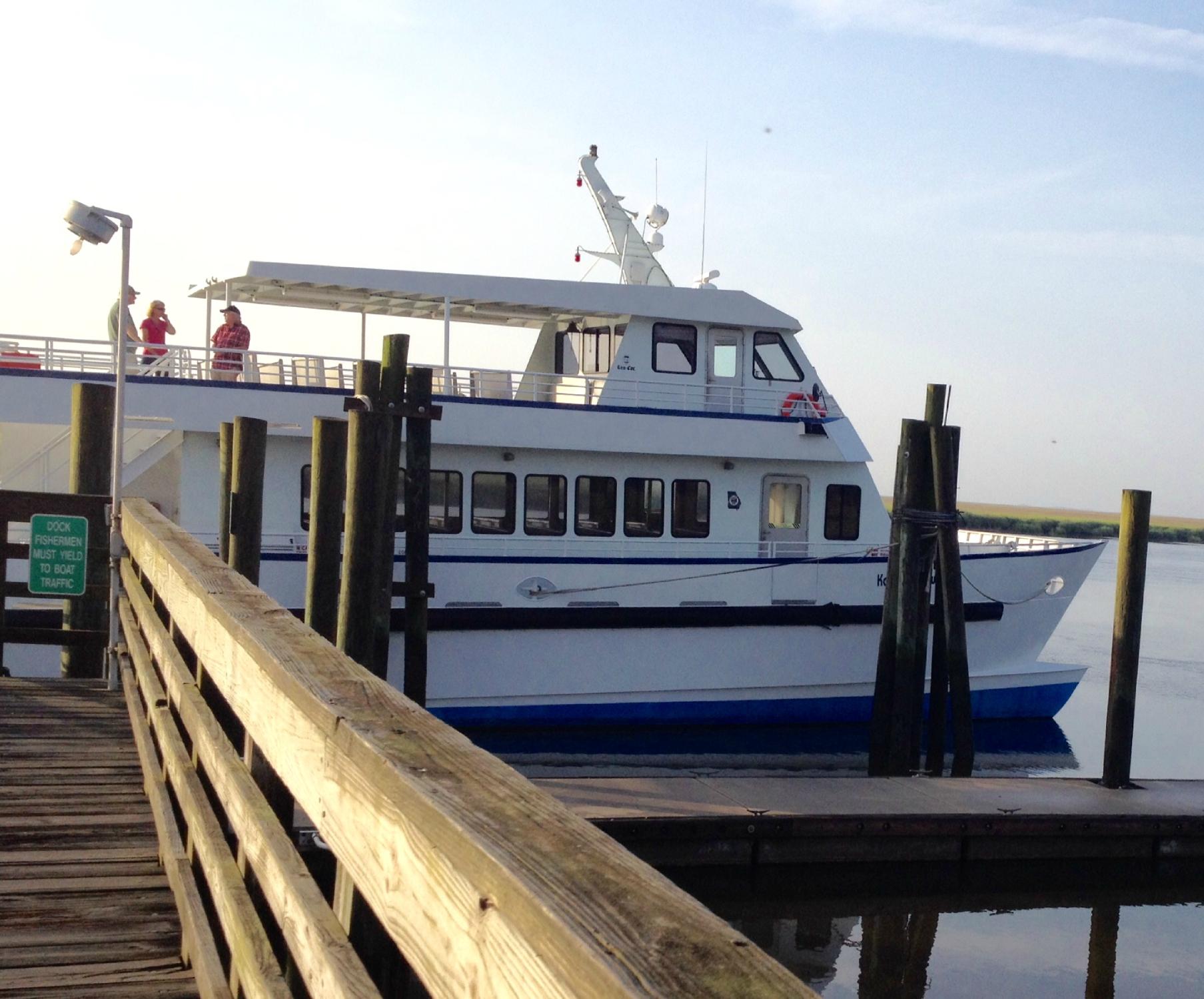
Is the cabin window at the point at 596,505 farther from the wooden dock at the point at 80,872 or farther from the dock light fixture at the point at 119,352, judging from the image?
the wooden dock at the point at 80,872

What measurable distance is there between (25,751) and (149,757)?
0.88 m

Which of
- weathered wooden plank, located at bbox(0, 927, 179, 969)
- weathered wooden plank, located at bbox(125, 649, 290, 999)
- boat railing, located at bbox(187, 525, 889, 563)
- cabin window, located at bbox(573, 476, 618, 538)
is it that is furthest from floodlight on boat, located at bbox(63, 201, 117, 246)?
cabin window, located at bbox(573, 476, 618, 538)

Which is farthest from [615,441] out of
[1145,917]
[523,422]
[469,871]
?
[469,871]

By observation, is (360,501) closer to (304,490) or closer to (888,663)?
(304,490)

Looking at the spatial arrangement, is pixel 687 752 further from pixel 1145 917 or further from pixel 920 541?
pixel 1145 917

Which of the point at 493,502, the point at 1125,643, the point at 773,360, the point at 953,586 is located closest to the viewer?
the point at 1125,643

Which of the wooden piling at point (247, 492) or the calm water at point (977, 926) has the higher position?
the wooden piling at point (247, 492)

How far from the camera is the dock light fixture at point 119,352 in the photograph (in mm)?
6699

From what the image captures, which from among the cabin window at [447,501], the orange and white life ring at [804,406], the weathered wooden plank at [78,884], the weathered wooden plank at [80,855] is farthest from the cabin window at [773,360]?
the weathered wooden plank at [78,884]

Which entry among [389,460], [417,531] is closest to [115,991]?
[389,460]

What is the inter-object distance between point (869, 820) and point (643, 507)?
5.79 m

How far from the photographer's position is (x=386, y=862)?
5.09 ft

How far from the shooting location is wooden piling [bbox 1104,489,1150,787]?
379 inches

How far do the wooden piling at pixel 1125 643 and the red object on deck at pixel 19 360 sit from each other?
9.47 m
